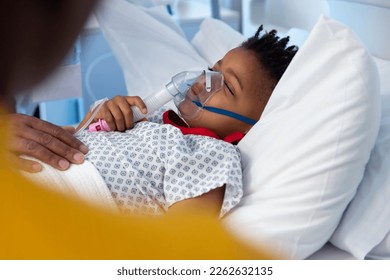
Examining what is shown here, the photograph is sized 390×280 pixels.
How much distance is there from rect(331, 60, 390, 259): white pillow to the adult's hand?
0.60 metres

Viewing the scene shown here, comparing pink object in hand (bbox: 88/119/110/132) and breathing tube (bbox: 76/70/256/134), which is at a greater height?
breathing tube (bbox: 76/70/256/134)

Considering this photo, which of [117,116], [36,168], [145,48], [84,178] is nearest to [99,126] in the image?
[117,116]

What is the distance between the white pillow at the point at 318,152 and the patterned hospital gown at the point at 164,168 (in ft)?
0.26

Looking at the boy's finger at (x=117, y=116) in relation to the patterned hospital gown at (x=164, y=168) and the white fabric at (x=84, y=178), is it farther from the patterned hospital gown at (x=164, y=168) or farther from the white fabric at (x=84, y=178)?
the white fabric at (x=84, y=178)

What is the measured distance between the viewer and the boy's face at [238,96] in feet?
5.14

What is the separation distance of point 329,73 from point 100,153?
0.54m

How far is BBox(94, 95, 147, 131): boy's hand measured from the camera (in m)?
1.54

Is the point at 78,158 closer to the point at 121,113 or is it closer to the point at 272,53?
the point at 121,113

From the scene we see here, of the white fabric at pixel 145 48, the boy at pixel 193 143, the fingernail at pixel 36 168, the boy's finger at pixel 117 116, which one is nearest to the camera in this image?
the fingernail at pixel 36 168

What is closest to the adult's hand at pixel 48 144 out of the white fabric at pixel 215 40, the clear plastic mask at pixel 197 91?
the clear plastic mask at pixel 197 91

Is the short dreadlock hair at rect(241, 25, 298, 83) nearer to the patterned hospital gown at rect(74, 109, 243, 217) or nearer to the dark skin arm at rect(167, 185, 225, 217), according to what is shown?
the patterned hospital gown at rect(74, 109, 243, 217)

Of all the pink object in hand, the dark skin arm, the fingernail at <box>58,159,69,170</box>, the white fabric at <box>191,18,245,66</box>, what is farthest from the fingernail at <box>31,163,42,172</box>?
the white fabric at <box>191,18,245,66</box>

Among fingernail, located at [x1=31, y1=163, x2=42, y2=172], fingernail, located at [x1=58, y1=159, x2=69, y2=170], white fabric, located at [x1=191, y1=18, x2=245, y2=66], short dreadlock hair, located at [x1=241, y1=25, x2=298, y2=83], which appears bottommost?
fingernail, located at [x1=58, y1=159, x2=69, y2=170]

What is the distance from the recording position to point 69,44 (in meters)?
0.27
